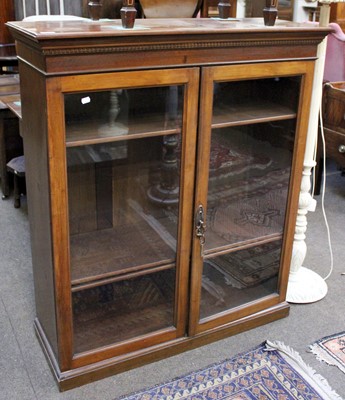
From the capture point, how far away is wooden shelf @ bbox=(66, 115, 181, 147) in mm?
1424

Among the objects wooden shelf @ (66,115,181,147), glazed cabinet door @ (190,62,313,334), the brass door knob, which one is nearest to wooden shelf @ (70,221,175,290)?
glazed cabinet door @ (190,62,313,334)

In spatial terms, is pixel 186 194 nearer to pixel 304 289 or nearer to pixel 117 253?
pixel 117 253

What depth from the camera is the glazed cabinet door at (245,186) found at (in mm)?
1617

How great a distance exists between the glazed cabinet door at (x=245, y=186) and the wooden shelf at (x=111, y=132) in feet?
0.39

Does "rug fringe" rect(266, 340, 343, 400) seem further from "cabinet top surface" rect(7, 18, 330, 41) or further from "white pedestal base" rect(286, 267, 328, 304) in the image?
"cabinet top surface" rect(7, 18, 330, 41)

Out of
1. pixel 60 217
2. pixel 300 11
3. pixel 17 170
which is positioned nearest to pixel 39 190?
pixel 60 217

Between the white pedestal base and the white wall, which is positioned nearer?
the white pedestal base

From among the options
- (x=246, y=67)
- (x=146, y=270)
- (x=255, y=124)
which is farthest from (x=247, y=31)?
(x=146, y=270)

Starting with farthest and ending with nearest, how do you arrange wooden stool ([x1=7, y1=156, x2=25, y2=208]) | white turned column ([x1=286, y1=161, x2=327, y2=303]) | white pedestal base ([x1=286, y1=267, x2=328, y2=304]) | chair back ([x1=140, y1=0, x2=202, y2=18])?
wooden stool ([x1=7, y1=156, x2=25, y2=208]), chair back ([x1=140, y1=0, x2=202, y2=18]), white pedestal base ([x1=286, y1=267, x2=328, y2=304]), white turned column ([x1=286, y1=161, x2=327, y2=303])

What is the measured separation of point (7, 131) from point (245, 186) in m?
1.61

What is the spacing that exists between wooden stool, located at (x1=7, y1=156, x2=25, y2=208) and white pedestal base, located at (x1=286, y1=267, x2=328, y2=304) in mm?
1471

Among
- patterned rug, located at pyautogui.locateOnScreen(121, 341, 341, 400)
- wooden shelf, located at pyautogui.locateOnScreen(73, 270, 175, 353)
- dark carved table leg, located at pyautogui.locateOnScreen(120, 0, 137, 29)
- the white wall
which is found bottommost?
patterned rug, located at pyautogui.locateOnScreen(121, 341, 341, 400)

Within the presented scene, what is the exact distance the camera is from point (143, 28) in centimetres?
145

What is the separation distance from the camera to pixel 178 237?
168cm
